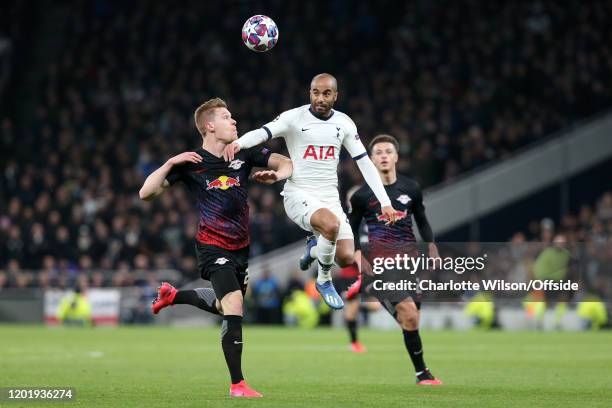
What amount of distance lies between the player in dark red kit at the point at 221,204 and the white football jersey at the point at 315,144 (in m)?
0.93

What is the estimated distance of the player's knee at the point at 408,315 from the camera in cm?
1168

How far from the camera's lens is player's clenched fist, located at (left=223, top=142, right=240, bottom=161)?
10.0 m

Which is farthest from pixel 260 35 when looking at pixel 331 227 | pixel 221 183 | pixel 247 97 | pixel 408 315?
pixel 247 97

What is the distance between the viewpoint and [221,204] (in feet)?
33.0

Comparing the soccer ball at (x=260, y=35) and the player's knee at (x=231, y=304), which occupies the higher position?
the soccer ball at (x=260, y=35)

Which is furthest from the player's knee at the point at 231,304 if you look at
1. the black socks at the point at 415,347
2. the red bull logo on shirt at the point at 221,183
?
the black socks at the point at 415,347

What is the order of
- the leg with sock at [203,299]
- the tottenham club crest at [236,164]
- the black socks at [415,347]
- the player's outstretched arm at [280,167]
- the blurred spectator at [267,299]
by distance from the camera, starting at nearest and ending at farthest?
1. the tottenham club crest at [236,164]
2. the player's outstretched arm at [280,167]
3. the leg with sock at [203,299]
4. the black socks at [415,347]
5. the blurred spectator at [267,299]

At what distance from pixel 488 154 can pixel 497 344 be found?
973cm

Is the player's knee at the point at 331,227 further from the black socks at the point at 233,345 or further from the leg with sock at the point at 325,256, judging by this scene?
the black socks at the point at 233,345

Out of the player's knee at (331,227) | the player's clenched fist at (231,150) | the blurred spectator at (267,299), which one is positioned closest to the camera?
the player's clenched fist at (231,150)

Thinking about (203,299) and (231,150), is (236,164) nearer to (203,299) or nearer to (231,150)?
(231,150)

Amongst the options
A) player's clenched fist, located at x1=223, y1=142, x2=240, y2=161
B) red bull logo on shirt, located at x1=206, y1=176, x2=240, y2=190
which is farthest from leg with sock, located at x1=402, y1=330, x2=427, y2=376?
player's clenched fist, located at x1=223, y1=142, x2=240, y2=161

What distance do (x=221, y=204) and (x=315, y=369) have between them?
14.1 feet

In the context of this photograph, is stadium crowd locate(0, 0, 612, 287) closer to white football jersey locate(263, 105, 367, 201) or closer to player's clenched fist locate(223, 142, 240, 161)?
white football jersey locate(263, 105, 367, 201)
